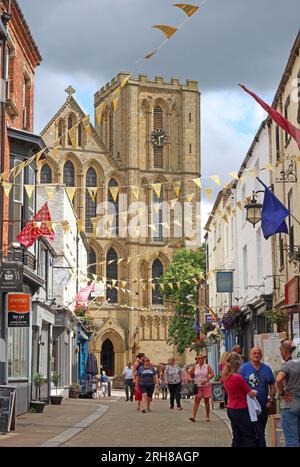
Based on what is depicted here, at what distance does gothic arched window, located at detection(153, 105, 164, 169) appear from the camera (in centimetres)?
7481

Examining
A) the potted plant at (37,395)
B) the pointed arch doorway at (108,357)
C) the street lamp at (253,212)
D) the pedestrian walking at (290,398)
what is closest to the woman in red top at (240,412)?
the pedestrian walking at (290,398)

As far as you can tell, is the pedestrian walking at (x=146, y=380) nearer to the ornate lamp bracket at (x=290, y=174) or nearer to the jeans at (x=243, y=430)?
the ornate lamp bracket at (x=290, y=174)

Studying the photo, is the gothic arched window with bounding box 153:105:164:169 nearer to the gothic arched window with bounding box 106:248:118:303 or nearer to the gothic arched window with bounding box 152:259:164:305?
the gothic arched window with bounding box 152:259:164:305

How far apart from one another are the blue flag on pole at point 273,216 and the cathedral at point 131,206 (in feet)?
157

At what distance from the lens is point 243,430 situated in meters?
9.99

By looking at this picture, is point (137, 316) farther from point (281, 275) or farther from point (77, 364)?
point (281, 275)

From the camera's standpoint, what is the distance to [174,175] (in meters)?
74.1

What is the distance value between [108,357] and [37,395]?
4596 cm

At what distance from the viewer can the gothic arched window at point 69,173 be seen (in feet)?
226

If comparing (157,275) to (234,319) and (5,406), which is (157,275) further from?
(5,406)

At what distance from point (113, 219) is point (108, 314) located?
8.14 m

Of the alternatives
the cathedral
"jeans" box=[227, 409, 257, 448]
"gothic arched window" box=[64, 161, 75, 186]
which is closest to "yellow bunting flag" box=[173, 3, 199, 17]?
"jeans" box=[227, 409, 257, 448]

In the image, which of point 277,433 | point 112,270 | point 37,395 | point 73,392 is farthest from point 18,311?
point 112,270

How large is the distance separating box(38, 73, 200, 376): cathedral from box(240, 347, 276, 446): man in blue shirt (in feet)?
178
